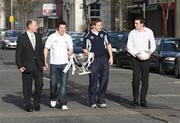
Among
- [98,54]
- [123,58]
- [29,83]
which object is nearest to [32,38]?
[29,83]

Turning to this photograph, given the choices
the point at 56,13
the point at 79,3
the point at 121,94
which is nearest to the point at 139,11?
the point at 79,3

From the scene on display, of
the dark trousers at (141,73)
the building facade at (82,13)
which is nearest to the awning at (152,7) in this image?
the building facade at (82,13)

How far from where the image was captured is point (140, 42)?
40.9 ft

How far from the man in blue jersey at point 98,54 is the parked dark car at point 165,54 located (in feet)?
32.9

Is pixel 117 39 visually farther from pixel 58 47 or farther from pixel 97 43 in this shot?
pixel 58 47

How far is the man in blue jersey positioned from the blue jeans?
2.00 feet

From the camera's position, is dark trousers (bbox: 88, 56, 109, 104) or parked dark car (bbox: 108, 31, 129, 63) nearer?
dark trousers (bbox: 88, 56, 109, 104)

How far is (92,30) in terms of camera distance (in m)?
12.2

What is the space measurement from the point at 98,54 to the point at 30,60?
149cm

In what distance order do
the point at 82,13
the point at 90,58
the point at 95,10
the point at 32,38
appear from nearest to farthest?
the point at 32,38
the point at 90,58
the point at 95,10
the point at 82,13

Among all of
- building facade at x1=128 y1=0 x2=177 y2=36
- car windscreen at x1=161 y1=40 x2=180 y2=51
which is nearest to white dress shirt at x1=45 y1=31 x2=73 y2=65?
car windscreen at x1=161 y1=40 x2=180 y2=51

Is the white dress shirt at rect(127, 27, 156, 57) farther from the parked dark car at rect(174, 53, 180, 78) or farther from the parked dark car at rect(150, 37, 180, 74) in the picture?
the parked dark car at rect(150, 37, 180, 74)

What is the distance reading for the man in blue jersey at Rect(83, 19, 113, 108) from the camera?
1212 centimetres

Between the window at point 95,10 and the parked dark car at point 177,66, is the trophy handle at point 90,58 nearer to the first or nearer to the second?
the parked dark car at point 177,66
